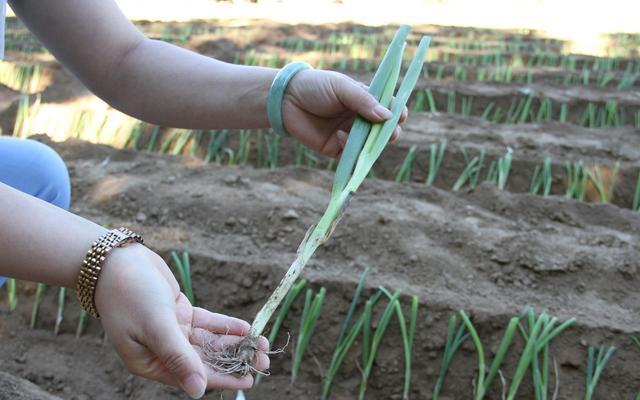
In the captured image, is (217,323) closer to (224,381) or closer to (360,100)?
(224,381)

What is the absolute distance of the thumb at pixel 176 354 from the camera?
2.84 feet

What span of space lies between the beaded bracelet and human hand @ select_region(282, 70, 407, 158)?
0.4 inches

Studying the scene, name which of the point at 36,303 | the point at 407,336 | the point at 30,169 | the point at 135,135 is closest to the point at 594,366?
the point at 407,336

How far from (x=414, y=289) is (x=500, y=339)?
0.26m

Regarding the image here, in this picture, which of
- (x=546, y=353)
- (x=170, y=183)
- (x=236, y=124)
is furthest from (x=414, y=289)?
(x=170, y=183)

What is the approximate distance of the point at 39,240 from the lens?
91cm

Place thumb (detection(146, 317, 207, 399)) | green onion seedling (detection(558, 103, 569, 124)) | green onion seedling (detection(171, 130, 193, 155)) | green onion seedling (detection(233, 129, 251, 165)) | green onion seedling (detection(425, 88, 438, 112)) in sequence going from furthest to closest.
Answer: green onion seedling (detection(425, 88, 438, 112))
green onion seedling (detection(558, 103, 569, 124))
green onion seedling (detection(171, 130, 193, 155))
green onion seedling (detection(233, 129, 251, 165))
thumb (detection(146, 317, 207, 399))

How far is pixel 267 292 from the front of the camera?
73.2 inches

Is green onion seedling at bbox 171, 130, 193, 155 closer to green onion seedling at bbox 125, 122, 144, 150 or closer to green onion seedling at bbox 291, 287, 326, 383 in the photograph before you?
green onion seedling at bbox 125, 122, 144, 150

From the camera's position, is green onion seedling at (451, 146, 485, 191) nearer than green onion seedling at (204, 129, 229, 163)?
Yes

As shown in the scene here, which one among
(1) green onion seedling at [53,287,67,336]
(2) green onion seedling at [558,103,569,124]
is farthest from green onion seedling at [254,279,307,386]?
(2) green onion seedling at [558,103,569,124]

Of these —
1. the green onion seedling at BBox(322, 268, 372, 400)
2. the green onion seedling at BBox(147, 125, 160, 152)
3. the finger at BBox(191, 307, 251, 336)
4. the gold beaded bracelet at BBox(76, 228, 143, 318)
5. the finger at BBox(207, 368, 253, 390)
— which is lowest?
the green onion seedling at BBox(322, 268, 372, 400)

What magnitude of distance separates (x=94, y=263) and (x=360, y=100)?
59 centimetres

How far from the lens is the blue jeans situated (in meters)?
1.46
